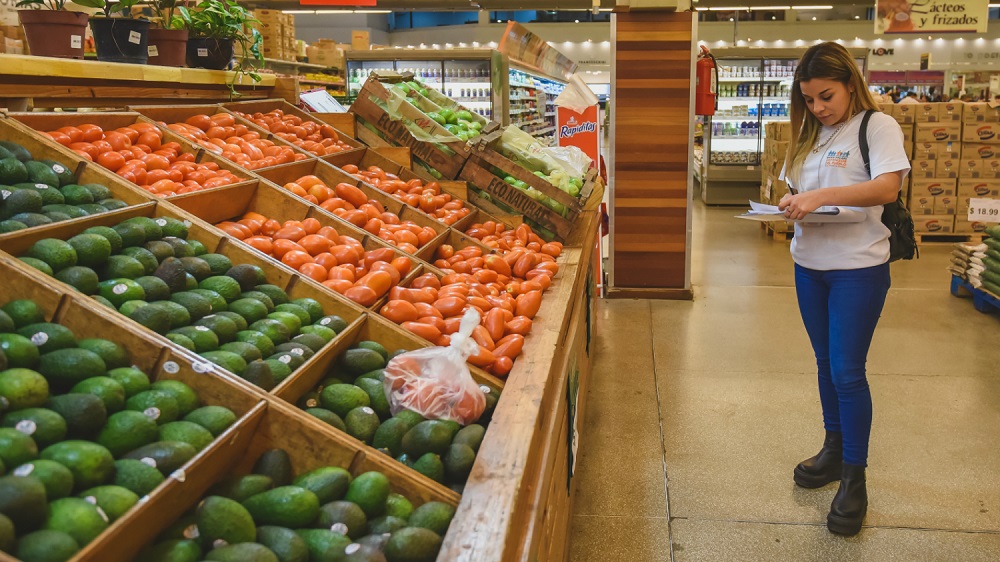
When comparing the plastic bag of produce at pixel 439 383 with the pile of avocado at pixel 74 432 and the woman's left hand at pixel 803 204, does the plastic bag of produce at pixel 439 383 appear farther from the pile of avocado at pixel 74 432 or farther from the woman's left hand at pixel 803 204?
the woman's left hand at pixel 803 204

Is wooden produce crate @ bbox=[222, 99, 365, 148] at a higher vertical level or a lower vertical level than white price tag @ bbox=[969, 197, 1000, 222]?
higher

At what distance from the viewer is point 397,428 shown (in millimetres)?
1596

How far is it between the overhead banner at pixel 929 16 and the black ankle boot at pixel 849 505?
24.9ft

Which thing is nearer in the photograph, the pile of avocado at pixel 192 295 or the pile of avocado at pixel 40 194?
the pile of avocado at pixel 192 295

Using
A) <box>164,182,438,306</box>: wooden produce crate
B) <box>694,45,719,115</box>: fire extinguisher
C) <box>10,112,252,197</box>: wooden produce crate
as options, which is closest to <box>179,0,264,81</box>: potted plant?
<box>10,112,252,197</box>: wooden produce crate

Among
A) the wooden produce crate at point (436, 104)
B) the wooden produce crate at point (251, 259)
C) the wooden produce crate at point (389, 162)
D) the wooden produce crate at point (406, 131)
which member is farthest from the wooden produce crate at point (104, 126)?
the wooden produce crate at point (436, 104)

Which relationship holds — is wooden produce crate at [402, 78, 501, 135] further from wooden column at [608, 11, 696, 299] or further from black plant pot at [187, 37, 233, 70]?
wooden column at [608, 11, 696, 299]

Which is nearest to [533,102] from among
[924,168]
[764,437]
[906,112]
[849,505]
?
[906,112]

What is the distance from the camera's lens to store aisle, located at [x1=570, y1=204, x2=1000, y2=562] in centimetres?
272

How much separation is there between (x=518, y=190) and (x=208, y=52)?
1.58m

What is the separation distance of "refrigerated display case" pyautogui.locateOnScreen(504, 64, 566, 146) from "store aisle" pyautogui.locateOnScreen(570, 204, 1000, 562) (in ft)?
12.5

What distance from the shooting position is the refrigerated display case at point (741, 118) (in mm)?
11273

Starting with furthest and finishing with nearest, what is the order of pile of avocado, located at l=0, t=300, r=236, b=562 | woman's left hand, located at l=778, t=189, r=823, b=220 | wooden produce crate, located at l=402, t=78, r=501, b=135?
wooden produce crate, located at l=402, t=78, r=501, b=135
woman's left hand, located at l=778, t=189, r=823, b=220
pile of avocado, located at l=0, t=300, r=236, b=562

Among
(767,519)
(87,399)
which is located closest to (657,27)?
(767,519)
